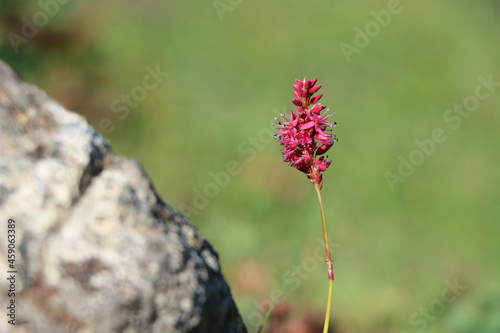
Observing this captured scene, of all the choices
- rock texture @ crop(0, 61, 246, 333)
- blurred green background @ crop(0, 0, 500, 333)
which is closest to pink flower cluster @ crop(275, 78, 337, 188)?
rock texture @ crop(0, 61, 246, 333)

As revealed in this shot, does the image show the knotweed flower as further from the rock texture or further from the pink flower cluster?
the rock texture

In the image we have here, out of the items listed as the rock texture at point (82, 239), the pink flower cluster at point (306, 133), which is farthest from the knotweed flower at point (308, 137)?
the rock texture at point (82, 239)

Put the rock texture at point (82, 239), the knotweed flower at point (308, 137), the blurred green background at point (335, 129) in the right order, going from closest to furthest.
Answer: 1. the rock texture at point (82, 239)
2. the knotweed flower at point (308, 137)
3. the blurred green background at point (335, 129)

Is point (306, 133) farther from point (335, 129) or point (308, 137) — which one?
point (335, 129)

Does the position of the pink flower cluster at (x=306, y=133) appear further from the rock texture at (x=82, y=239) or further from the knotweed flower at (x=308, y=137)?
the rock texture at (x=82, y=239)

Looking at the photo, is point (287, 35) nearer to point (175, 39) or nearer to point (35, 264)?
point (175, 39)
